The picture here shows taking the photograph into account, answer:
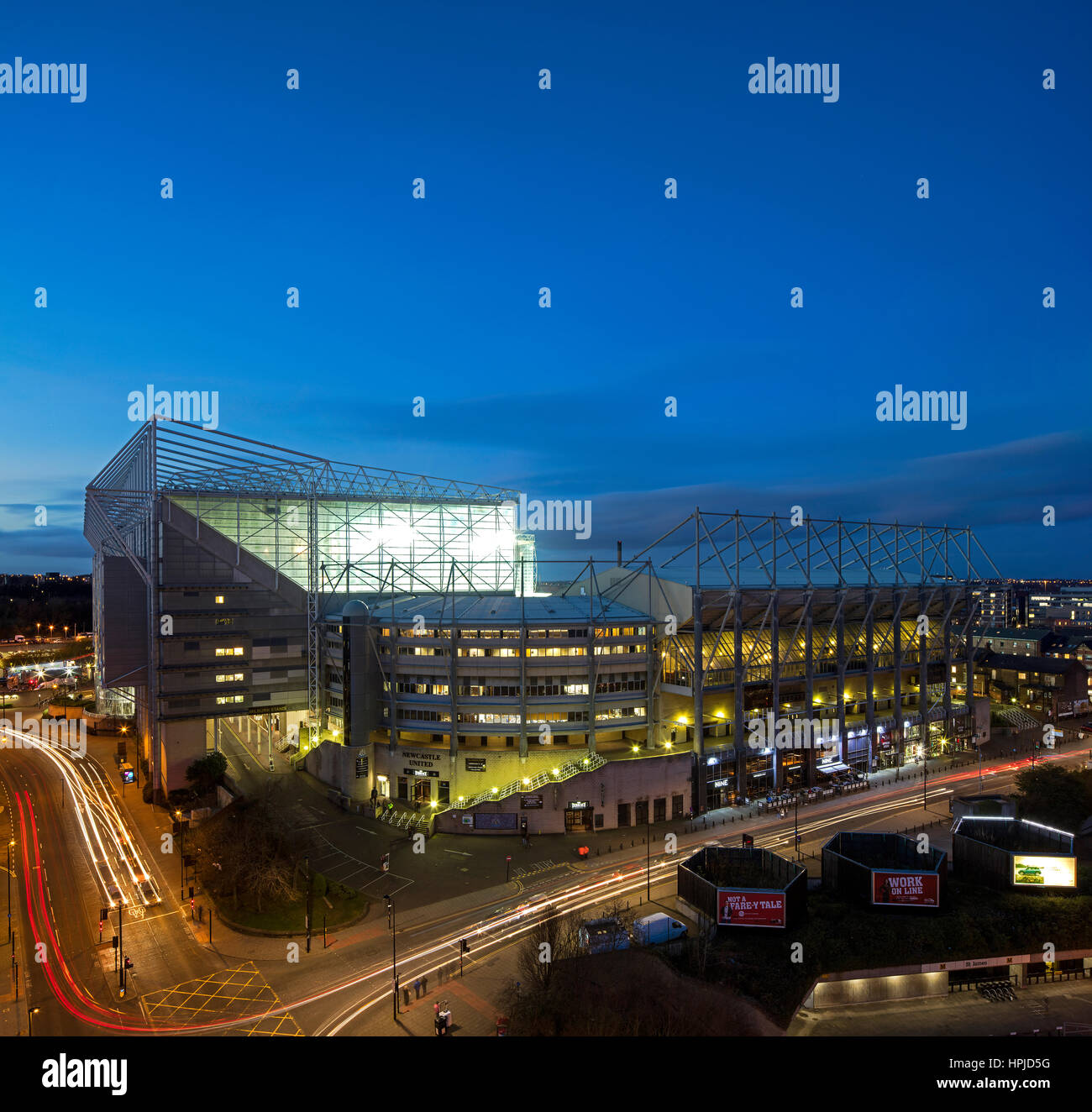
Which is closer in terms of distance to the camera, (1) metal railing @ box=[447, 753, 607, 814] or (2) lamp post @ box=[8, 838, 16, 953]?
(2) lamp post @ box=[8, 838, 16, 953]

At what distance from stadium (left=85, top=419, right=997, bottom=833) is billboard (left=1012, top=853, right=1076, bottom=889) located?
2459cm

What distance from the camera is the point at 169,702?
6762cm

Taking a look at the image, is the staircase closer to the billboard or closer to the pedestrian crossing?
the billboard

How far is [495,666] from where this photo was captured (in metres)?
62.7

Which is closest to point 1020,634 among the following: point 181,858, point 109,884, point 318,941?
point 318,941

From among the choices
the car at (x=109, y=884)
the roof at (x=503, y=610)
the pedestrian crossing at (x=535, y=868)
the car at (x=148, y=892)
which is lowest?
the pedestrian crossing at (x=535, y=868)

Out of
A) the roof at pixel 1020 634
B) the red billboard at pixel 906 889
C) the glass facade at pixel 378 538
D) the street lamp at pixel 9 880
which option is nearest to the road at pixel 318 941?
the street lamp at pixel 9 880

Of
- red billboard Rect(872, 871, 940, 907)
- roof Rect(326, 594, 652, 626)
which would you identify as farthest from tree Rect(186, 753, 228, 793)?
red billboard Rect(872, 871, 940, 907)

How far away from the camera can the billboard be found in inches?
1633

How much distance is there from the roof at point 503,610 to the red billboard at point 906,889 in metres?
29.6

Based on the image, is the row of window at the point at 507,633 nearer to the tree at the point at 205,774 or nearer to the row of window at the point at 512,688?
the row of window at the point at 512,688

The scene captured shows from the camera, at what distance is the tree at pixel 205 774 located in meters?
67.0

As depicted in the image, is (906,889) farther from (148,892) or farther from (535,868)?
(148,892)

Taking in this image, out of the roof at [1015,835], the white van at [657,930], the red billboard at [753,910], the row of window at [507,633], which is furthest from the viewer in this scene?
the row of window at [507,633]
